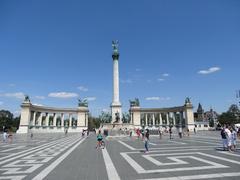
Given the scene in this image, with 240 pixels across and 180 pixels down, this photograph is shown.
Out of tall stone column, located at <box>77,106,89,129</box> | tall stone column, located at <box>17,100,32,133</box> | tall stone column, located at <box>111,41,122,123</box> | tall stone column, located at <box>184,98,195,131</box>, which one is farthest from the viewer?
tall stone column, located at <box>77,106,89,129</box>

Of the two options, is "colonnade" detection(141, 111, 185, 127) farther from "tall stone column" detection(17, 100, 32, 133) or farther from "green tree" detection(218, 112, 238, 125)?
"tall stone column" detection(17, 100, 32, 133)

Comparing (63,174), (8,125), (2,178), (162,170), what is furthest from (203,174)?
(8,125)

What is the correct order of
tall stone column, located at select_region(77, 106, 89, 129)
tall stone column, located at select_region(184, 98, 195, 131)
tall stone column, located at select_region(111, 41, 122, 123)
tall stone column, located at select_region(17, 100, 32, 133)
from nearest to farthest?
1. tall stone column, located at select_region(111, 41, 122, 123)
2. tall stone column, located at select_region(17, 100, 32, 133)
3. tall stone column, located at select_region(184, 98, 195, 131)
4. tall stone column, located at select_region(77, 106, 89, 129)

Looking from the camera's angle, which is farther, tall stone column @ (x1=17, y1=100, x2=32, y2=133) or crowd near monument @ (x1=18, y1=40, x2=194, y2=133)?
tall stone column @ (x1=17, y1=100, x2=32, y2=133)

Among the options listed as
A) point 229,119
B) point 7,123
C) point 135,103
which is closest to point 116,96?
point 135,103

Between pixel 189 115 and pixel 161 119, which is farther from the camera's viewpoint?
pixel 161 119

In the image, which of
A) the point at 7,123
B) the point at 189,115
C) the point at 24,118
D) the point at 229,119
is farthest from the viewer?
the point at 229,119

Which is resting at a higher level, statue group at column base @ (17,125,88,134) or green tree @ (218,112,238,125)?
green tree @ (218,112,238,125)

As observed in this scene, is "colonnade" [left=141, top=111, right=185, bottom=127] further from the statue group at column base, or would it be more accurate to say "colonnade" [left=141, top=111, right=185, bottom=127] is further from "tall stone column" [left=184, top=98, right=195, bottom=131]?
the statue group at column base

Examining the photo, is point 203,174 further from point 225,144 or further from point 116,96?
point 116,96

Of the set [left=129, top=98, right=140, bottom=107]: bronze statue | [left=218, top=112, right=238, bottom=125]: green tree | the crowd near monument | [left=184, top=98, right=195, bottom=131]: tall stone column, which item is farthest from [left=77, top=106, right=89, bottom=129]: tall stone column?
[left=218, top=112, right=238, bottom=125]: green tree

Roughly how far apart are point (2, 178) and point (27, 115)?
256ft

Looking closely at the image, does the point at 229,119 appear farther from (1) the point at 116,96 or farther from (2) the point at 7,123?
(2) the point at 7,123

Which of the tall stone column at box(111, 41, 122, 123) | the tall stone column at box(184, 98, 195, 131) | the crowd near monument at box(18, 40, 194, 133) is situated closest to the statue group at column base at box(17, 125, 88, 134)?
the crowd near monument at box(18, 40, 194, 133)
